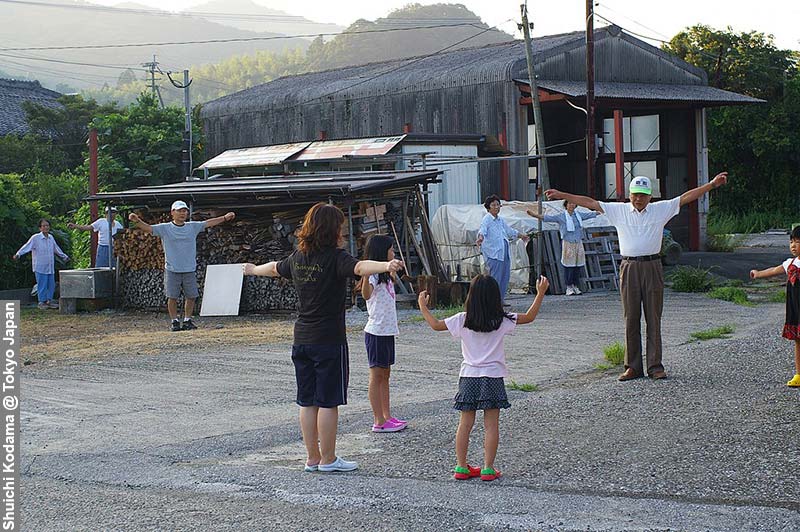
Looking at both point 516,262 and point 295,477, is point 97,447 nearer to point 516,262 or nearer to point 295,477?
point 295,477

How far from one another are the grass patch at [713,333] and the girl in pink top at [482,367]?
745 cm

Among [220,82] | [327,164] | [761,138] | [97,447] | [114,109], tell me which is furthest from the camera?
[220,82]

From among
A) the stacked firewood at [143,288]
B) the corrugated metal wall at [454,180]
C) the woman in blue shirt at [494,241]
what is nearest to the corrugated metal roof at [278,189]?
the stacked firewood at [143,288]

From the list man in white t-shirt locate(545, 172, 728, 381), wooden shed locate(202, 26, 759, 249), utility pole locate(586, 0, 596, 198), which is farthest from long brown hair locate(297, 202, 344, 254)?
wooden shed locate(202, 26, 759, 249)

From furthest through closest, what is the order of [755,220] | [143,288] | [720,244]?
[755,220] < [720,244] < [143,288]

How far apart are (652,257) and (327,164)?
18.1 m

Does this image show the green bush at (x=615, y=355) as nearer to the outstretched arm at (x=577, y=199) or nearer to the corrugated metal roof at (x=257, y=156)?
the outstretched arm at (x=577, y=199)

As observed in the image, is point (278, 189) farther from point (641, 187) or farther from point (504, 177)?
point (504, 177)

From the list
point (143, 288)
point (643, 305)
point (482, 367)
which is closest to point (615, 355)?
point (643, 305)

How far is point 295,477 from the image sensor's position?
7.30 m

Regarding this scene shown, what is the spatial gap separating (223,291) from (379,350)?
1130 centimetres

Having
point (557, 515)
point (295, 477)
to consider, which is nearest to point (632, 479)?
point (557, 515)

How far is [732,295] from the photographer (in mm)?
19781

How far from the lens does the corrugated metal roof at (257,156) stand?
30.6m
